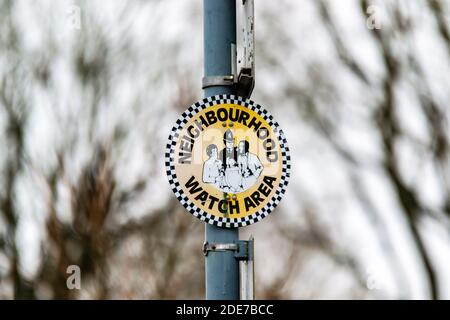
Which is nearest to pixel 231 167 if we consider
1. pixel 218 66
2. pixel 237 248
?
pixel 237 248

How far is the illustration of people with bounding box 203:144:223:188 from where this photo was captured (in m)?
4.78

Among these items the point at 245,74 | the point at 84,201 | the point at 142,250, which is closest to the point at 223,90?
the point at 245,74

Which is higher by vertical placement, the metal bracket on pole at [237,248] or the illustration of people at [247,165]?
the illustration of people at [247,165]

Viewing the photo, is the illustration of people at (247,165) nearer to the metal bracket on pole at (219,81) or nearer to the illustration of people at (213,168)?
A: the illustration of people at (213,168)

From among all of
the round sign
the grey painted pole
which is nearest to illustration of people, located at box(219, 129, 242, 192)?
the round sign

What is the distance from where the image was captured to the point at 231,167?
4797 millimetres

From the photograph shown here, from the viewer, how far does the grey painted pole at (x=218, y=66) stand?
186 inches

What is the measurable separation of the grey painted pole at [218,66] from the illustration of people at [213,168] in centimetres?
23

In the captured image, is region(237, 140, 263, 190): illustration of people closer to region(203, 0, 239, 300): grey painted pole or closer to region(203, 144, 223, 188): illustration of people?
region(203, 144, 223, 188): illustration of people

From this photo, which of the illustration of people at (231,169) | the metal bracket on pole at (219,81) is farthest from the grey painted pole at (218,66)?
the illustration of people at (231,169)

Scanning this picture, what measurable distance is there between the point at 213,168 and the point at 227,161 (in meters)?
0.08

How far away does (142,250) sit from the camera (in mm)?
17953

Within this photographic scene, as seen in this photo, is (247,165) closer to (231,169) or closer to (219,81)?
(231,169)
